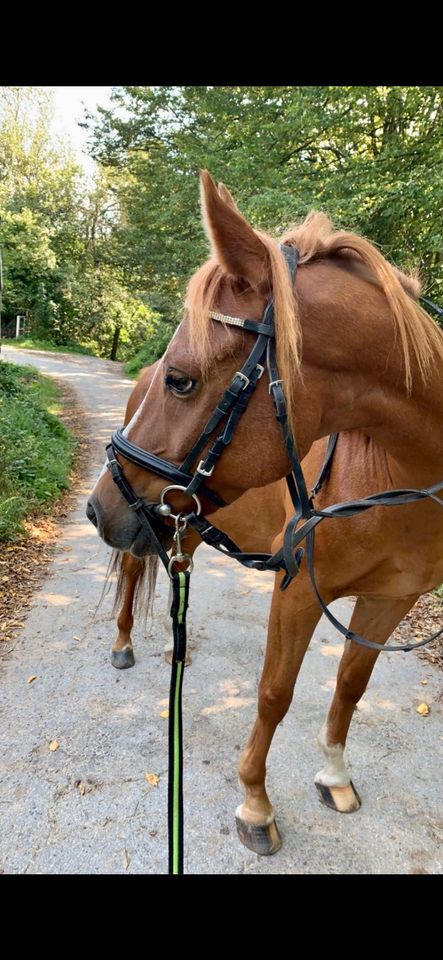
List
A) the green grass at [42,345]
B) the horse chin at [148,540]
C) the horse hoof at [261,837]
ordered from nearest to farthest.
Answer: the horse chin at [148,540]
the horse hoof at [261,837]
the green grass at [42,345]

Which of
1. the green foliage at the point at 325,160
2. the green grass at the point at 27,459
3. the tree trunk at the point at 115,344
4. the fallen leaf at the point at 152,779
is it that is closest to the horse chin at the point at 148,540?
the fallen leaf at the point at 152,779

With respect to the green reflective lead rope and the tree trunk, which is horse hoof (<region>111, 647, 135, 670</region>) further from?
the tree trunk

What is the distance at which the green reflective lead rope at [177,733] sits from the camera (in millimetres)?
1367

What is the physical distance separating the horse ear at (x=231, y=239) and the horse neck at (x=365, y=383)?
0.62 ft

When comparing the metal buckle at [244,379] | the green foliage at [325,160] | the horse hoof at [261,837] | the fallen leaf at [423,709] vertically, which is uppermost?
the green foliage at [325,160]

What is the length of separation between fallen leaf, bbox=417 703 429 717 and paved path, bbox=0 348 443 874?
0.04 m

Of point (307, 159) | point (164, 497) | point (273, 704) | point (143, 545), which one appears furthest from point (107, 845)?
point (307, 159)

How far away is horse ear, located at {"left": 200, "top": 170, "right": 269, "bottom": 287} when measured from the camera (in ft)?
4.06

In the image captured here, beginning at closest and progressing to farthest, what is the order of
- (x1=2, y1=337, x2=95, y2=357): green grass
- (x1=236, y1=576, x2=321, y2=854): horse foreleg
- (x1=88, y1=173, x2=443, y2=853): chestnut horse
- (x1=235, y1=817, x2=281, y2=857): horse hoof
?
(x1=88, y1=173, x2=443, y2=853): chestnut horse
(x1=236, y1=576, x2=321, y2=854): horse foreleg
(x1=235, y1=817, x2=281, y2=857): horse hoof
(x1=2, y1=337, x2=95, y2=357): green grass

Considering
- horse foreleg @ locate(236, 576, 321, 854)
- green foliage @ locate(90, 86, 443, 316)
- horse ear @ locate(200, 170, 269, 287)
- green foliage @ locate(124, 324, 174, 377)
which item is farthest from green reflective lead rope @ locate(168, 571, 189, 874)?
green foliage @ locate(124, 324, 174, 377)

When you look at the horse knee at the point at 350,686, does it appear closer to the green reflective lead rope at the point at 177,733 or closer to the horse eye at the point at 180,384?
the green reflective lead rope at the point at 177,733

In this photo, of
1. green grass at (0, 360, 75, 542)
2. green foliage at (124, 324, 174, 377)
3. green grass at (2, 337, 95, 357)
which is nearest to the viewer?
green grass at (0, 360, 75, 542)

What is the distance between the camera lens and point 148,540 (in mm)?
1611

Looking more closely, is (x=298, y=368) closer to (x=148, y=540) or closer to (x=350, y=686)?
(x=148, y=540)
